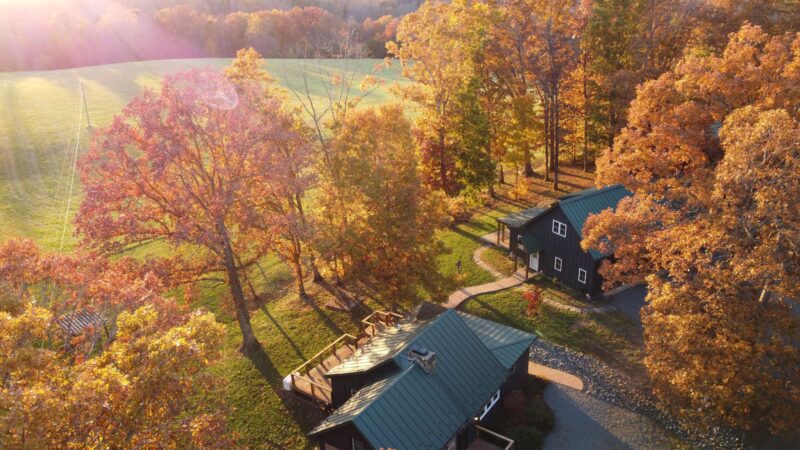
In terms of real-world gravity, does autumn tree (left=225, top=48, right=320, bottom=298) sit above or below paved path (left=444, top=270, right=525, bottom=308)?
above

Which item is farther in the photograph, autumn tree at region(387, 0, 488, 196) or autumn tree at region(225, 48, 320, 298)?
autumn tree at region(387, 0, 488, 196)

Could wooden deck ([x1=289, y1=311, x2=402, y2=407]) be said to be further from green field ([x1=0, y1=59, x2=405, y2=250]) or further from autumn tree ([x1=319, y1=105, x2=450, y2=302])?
green field ([x1=0, y1=59, x2=405, y2=250])

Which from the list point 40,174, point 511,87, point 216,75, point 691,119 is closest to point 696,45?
point 511,87

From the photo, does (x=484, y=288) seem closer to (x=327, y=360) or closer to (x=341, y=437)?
(x=327, y=360)

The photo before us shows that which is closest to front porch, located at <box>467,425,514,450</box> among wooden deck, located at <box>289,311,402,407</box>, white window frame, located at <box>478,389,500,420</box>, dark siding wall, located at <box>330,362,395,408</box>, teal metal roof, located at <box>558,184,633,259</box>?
white window frame, located at <box>478,389,500,420</box>

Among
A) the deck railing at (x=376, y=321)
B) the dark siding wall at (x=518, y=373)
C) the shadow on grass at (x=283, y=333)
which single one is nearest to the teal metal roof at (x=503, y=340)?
the dark siding wall at (x=518, y=373)

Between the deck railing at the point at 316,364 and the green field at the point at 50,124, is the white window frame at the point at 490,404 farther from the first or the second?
the green field at the point at 50,124

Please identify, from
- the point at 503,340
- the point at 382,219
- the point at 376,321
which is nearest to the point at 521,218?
the point at 376,321
